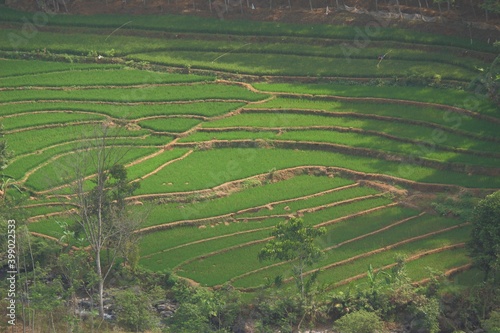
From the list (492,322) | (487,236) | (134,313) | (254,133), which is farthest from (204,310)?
(254,133)

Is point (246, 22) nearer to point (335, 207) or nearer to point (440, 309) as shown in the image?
point (335, 207)

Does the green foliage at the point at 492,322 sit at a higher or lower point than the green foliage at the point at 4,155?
lower

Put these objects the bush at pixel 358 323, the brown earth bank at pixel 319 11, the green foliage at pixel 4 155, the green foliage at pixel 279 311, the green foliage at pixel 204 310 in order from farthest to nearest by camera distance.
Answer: the brown earth bank at pixel 319 11
the green foliage at pixel 4 155
the green foliage at pixel 279 311
the green foliage at pixel 204 310
the bush at pixel 358 323

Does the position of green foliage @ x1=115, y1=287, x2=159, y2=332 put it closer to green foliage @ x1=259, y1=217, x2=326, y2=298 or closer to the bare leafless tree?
the bare leafless tree

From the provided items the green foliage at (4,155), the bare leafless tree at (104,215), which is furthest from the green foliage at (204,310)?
the green foliage at (4,155)

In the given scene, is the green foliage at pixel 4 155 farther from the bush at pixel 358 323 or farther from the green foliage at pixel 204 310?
the bush at pixel 358 323

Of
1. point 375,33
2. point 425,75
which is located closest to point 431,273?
point 425,75

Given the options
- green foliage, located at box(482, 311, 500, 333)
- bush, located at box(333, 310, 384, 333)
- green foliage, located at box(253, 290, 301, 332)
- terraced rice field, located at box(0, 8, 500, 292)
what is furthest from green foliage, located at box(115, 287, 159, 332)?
green foliage, located at box(482, 311, 500, 333)

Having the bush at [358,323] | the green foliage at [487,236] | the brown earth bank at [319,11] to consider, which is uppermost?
the brown earth bank at [319,11]
